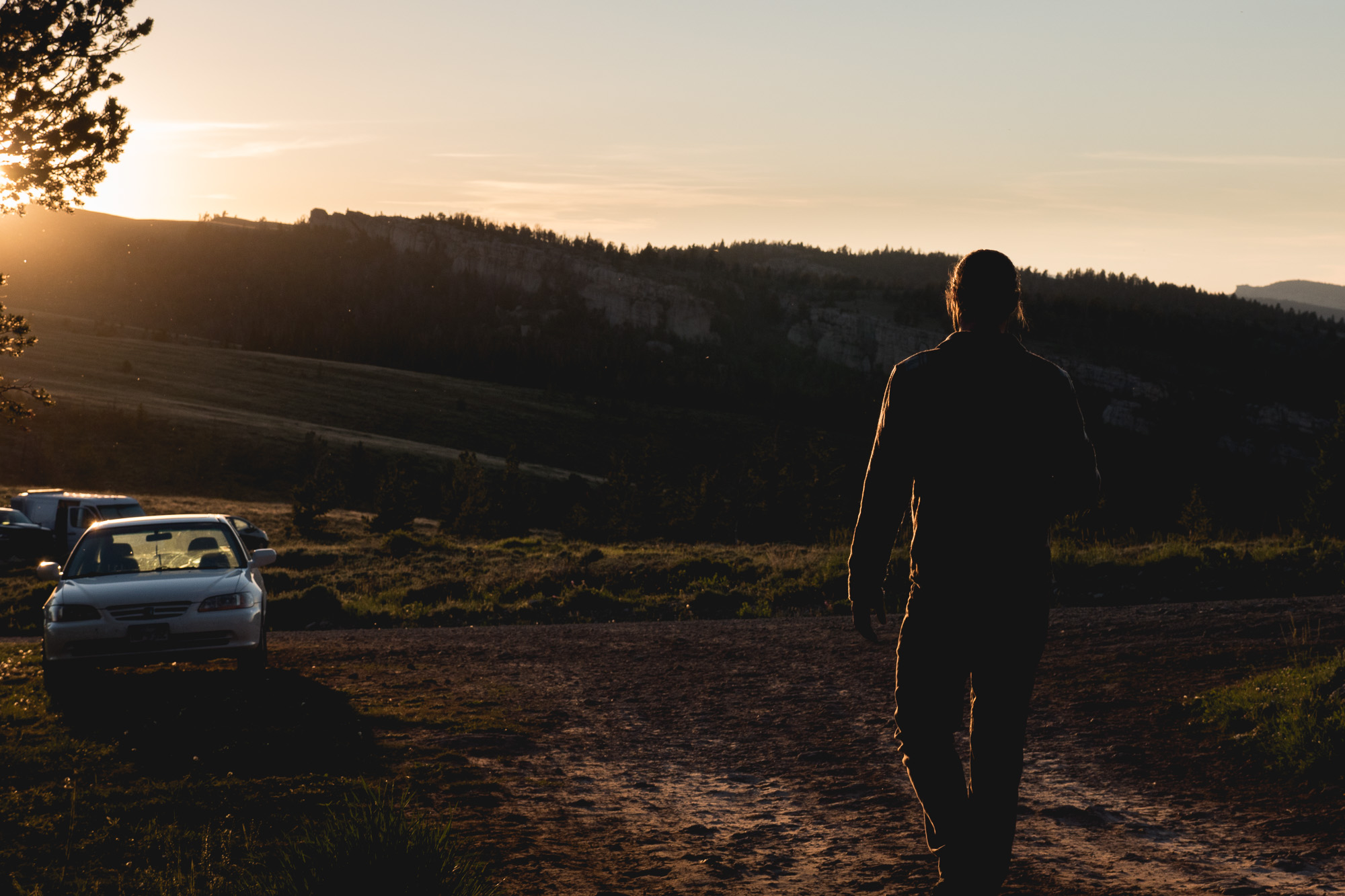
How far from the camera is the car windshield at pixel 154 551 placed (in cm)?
1038

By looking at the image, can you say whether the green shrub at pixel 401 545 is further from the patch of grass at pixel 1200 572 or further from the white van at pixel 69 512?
the patch of grass at pixel 1200 572

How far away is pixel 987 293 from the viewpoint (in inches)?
143

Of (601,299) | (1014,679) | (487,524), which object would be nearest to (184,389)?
(487,524)

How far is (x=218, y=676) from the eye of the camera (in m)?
10.4

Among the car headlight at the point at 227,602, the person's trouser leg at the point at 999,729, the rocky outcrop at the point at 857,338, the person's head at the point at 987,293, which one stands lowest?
the car headlight at the point at 227,602

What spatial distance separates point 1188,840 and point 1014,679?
2278mm

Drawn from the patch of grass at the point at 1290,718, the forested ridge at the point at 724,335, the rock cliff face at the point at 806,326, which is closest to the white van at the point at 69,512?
the patch of grass at the point at 1290,718

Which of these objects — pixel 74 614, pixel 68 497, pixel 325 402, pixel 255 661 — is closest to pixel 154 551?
pixel 74 614

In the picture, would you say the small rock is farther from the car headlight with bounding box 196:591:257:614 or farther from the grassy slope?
the grassy slope

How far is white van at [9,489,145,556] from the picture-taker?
938 inches

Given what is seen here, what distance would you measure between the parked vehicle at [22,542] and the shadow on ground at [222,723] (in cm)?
1613

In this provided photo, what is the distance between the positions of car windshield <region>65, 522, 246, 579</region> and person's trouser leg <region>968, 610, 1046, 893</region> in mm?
8858

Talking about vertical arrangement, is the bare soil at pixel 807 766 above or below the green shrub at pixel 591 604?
above

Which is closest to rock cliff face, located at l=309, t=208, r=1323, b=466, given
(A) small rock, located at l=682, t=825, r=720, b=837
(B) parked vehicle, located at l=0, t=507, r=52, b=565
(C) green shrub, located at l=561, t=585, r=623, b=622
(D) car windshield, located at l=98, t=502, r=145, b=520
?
(D) car windshield, located at l=98, t=502, r=145, b=520
